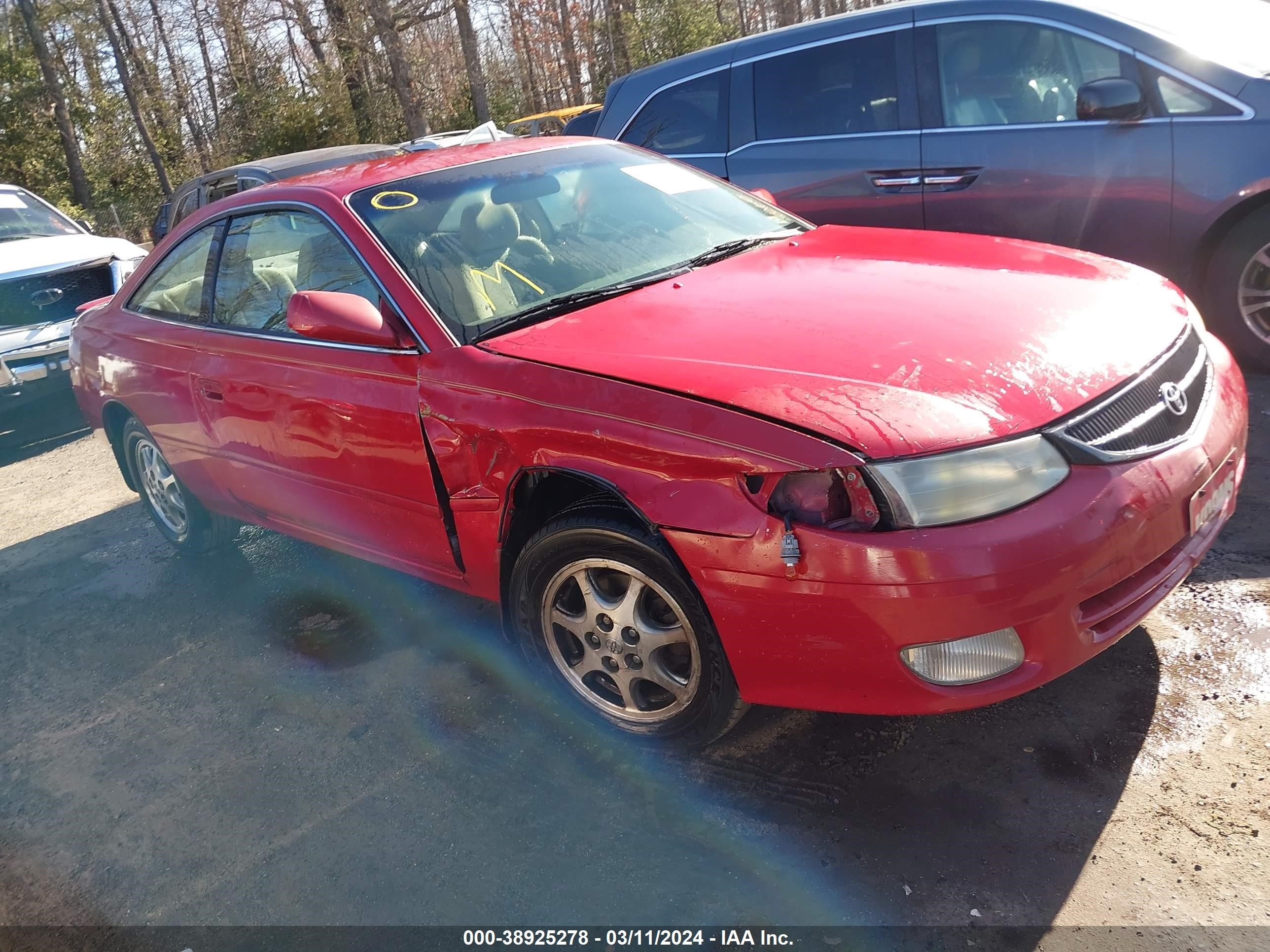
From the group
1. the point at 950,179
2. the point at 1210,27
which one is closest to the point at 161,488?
the point at 950,179

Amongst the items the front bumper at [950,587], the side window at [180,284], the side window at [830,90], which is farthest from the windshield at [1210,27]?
the side window at [180,284]

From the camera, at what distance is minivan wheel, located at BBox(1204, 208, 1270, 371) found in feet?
14.1

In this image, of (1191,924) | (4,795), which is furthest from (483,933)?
(4,795)

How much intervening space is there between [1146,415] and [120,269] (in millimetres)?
7959

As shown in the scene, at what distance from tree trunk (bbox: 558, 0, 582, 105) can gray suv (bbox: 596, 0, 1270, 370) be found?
908 inches

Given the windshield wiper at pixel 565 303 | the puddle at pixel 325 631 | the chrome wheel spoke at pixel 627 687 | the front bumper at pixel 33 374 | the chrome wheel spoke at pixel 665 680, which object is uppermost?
the windshield wiper at pixel 565 303

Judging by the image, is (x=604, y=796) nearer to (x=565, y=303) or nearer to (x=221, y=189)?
(x=565, y=303)

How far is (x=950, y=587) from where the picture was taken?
7.02 ft

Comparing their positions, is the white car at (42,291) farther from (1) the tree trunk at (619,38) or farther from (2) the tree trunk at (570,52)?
(2) the tree trunk at (570,52)

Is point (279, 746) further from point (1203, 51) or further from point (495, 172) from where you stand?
point (1203, 51)

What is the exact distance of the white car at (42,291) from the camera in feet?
24.0

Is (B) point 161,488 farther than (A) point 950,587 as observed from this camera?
Yes

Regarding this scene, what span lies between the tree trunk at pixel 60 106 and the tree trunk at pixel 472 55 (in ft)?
25.7

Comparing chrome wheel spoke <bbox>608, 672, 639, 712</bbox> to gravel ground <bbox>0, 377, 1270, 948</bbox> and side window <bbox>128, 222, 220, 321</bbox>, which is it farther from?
side window <bbox>128, 222, 220, 321</bbox>
